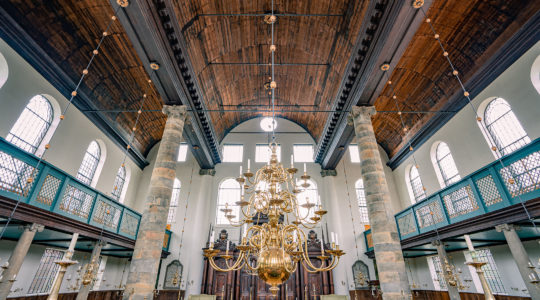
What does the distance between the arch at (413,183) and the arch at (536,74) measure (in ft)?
22.8

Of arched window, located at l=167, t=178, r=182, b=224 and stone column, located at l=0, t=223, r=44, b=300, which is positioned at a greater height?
arched window, located at l=167, t=178, r=182, b=224

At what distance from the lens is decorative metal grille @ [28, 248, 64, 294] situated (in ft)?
31.4

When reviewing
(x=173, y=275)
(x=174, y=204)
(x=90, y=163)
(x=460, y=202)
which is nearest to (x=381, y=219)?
(x=460, y=202)

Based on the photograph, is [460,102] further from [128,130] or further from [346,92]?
[128,130]

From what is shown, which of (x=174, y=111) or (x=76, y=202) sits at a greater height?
(x=174, y=111)

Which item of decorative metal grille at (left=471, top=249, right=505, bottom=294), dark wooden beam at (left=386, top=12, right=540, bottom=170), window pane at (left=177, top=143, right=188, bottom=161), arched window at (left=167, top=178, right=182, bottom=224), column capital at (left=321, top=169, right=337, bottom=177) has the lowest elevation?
decorative metal grille at (left=471, top=249, right=505, bottom=294)

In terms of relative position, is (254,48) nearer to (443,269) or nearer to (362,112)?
(362,112)

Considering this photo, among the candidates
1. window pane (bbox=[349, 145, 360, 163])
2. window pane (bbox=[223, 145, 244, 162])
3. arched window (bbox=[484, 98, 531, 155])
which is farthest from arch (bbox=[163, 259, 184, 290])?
arched window (bbox=[484, 98, 531, 155])

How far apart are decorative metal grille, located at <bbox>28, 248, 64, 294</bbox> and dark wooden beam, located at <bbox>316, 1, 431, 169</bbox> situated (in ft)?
41.5

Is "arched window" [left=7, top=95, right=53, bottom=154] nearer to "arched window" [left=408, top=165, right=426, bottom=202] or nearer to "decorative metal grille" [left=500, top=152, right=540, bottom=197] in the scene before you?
"decorative metal grille" [left=500, top=152, right=540, bottom=197]

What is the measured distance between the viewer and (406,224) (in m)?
10.7

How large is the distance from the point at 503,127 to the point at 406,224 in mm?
4921

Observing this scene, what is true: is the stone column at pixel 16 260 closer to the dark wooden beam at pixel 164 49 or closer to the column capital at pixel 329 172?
the dark wooden beam at pixel 164 49

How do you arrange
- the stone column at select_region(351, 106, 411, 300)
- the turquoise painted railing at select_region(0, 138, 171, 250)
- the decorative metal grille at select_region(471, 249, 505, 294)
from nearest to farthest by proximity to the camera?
the turquoise painted railing at select_region(0, 138, 171, 250)
the stone column at select_region(351, 106, 411, 300)
the decorative metal grille at select_region(471, 249, 505, 294)
